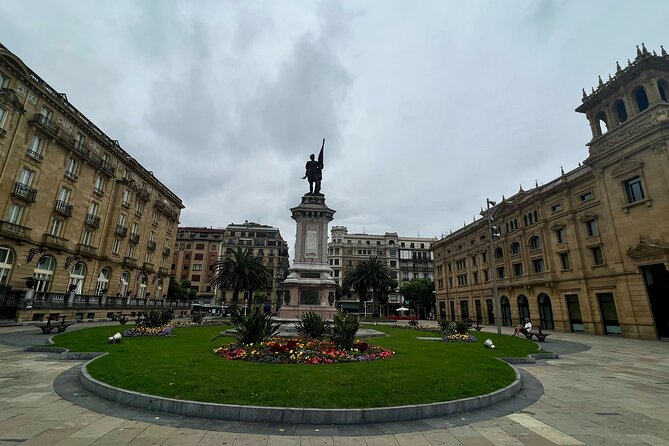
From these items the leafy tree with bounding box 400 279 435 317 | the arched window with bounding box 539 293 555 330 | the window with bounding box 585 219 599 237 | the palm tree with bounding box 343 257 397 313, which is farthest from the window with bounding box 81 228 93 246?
the leafy tree with bounding box 400 279 435 317

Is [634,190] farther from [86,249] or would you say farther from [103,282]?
[103,282]

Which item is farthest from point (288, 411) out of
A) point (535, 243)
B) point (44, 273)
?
point (535, 243)

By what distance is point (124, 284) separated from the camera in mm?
45781

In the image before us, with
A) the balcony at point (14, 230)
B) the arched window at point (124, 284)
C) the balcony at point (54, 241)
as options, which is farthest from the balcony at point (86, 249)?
the arched window at point (124, 284)

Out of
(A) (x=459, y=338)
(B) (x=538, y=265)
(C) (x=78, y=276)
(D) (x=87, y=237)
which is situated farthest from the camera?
(B) (x=538, y=265)

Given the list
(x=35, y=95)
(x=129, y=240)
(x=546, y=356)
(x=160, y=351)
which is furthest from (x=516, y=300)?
(x=35, y=95)

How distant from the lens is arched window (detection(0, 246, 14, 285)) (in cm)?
2838

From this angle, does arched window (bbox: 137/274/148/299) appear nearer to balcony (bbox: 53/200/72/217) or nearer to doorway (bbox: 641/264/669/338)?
balcony (bbox: 53/200/72/217)

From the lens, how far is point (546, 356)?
1700 cm

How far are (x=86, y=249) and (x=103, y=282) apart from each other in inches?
241

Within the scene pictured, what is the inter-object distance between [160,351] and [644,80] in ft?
140

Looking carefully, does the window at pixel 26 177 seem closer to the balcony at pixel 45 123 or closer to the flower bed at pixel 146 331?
the balcony at pixel 45 123

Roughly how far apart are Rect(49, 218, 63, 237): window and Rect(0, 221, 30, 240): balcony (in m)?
3.40

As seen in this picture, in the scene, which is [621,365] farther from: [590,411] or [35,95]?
[35,95]
